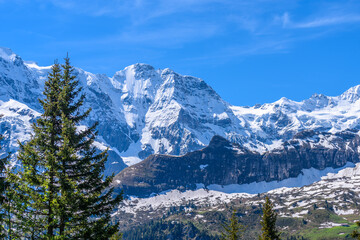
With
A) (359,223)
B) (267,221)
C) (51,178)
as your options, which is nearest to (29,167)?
(51,178)

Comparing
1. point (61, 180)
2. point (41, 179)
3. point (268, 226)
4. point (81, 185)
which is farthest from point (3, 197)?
point (268, 226)

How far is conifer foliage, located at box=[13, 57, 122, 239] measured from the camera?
33312mm

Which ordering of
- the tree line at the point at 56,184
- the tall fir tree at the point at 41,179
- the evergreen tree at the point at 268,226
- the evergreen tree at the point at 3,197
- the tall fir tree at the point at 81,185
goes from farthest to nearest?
the evergreen tree at the point at 268,226, the tall fir tree at the point at 81,185, the tall fir tree at the point at 41,179, the tree line at the point at 56,184, the evergreen tree at the point at 3,197

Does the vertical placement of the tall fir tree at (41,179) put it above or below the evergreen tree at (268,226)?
above

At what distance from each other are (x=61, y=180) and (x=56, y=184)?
4.08ft

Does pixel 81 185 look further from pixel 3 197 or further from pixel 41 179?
pixel 3 197

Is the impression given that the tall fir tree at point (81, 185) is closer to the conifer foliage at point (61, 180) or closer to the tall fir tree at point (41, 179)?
the conifer foliage at point (61, 180)

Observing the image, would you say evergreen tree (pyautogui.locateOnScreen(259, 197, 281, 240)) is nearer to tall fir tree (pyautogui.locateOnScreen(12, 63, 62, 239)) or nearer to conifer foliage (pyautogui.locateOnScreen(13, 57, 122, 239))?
conifer foliage (pyautogui.locateOnScreen(13, 57, 122, 239))

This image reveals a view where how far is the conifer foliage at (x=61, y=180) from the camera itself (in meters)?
33.3

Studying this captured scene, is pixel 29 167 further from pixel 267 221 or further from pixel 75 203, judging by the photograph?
pixel 267 221

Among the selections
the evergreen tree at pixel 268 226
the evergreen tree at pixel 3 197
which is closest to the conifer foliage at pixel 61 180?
the evergreen tree at pixel 3 197

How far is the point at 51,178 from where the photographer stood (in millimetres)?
35281

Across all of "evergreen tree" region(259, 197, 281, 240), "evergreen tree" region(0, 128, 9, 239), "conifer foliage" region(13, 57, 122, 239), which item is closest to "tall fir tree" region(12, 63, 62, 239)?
"conifer foliage" region(13, 57, 122, 239)

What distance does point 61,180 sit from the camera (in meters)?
33.9
